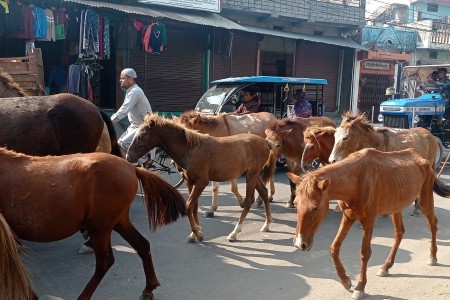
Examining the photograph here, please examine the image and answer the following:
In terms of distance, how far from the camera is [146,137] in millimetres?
Answer: 5699

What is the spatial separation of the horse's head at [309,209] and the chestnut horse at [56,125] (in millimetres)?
2795

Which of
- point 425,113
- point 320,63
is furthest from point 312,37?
point 425,113

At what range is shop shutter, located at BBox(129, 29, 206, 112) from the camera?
15.9 meters

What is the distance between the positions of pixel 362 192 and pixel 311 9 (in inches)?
734

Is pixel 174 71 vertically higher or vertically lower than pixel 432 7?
lower

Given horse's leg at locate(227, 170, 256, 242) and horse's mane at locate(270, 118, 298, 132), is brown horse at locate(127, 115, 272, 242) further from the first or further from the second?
horse's mane at locate(270, 118, 298, 132)

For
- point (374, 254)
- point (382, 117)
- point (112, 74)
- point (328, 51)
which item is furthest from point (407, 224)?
point (328, 51)

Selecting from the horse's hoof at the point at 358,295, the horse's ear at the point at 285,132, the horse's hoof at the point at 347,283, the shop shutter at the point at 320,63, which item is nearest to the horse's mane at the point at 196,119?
the horse's ear at the point at 285,132

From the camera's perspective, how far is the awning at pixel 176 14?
12.5 meters

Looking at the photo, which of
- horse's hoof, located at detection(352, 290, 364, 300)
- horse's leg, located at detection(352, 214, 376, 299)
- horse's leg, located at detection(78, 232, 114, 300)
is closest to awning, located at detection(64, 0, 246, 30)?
horse's leg, located at detection(78, 232, 114, 300)

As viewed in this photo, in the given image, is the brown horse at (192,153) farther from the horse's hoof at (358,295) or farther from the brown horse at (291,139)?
the horse's hoof at (358,295)

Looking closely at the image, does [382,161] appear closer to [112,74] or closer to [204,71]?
[112,74]

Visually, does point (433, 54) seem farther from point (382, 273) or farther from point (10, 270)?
point (10, 270)

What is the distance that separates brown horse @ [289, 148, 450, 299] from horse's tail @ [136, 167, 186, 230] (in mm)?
1138
